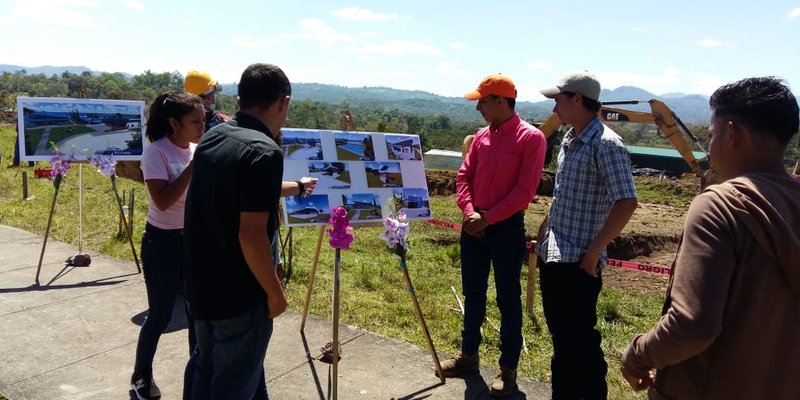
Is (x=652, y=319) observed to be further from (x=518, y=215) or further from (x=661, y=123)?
(x=661, y=123)

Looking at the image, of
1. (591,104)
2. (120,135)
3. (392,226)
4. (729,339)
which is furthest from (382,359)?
(120,135)

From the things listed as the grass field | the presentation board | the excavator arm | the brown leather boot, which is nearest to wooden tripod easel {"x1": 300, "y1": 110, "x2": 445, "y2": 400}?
the brown leather boot

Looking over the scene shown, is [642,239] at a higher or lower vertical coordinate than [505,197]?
lower

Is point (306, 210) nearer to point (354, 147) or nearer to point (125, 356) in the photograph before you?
point (354, 147)

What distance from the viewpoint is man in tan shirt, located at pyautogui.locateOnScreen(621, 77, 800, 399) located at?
158 centimetres

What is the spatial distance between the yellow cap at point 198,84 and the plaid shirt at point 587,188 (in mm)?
2857

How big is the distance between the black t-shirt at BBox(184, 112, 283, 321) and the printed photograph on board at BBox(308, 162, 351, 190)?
6.02 ft

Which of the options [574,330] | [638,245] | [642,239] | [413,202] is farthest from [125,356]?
[642,239]

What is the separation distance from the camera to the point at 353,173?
4328mm

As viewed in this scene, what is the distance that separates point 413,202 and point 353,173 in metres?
0.54

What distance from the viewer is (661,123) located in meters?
15.6

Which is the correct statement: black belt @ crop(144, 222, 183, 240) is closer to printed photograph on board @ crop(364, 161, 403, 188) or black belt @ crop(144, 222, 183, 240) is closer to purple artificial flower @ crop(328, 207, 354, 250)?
purple artificial flower @ crop(328, 207, 354, 250)

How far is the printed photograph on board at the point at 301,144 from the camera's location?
419 centimetres

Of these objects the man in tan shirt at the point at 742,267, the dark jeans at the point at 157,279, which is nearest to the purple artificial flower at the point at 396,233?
the dark jeans at the point at 157,279
